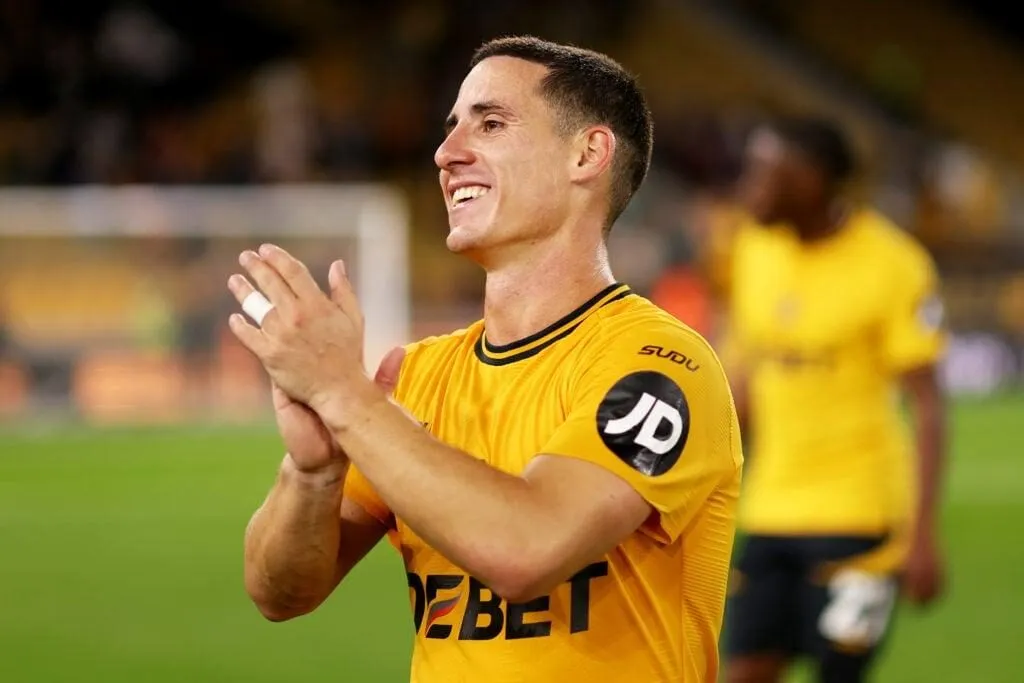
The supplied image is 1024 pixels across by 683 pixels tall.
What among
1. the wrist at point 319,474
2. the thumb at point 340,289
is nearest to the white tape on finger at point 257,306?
the thumb at point 340,289

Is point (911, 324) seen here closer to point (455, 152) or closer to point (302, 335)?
point (455, 152)

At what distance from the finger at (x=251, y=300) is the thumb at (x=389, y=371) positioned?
0.30 metres

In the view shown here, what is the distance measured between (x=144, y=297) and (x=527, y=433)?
18.7 metres

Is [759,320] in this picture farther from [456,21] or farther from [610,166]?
[456,21]

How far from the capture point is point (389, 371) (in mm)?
3150

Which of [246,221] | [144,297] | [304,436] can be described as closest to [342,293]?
[304,436]

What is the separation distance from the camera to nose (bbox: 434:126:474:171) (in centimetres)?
321

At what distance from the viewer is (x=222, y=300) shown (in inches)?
823

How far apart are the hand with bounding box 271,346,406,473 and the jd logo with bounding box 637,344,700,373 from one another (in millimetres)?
464

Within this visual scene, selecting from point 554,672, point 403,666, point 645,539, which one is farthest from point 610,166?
point 403,666

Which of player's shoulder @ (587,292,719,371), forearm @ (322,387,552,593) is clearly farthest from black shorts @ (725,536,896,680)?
forearm @ (322,387,552,593)

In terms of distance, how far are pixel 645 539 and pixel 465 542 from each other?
1.47ft

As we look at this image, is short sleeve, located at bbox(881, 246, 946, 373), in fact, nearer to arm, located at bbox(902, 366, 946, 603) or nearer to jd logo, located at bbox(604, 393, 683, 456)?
arm, located at bbox(902, 366, 946, 603)

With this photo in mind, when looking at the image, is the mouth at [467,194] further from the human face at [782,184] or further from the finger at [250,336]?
the human face at [782,184]
